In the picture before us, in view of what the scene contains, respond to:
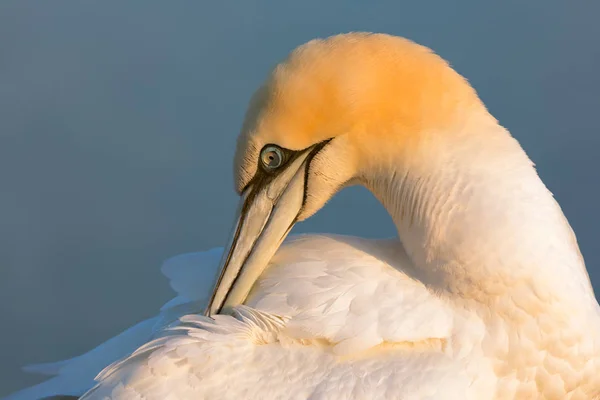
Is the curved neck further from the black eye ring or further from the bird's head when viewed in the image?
the black eye ring

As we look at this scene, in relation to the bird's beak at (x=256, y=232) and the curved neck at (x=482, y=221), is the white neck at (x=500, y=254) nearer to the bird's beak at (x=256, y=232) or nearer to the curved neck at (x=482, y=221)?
the curved neck at (x=482, y=221)

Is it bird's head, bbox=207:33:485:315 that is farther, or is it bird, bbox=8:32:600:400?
bird's head, bbox=207:33:485:315

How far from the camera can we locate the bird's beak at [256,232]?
2.63 m

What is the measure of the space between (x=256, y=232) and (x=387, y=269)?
41 centimetres

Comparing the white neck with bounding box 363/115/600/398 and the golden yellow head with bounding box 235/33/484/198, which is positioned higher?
the golden yellow head with bounding box 235/33/484/198

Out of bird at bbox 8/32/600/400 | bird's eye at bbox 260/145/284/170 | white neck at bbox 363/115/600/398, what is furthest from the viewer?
bird's eye at bbox 260/145/284/170

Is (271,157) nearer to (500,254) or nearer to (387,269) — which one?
(387,269)

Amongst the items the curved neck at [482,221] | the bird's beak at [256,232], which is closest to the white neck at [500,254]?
the curved neck at [482,221]

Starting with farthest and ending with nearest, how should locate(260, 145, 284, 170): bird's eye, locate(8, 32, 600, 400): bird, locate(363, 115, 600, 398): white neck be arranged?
locate(260, 145, 284, 170): bird's eye, locate(363, 115, 600, 398): white neck, locate(8, 32, 600, 400): bird

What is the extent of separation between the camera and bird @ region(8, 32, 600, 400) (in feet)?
7.73

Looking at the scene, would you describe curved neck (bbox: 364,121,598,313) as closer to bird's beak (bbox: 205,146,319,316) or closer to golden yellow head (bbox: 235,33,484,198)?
A: golden yellow head (bbox: 235,33,484,198)

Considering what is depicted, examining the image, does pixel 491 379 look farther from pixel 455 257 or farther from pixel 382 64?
pixel 382 64

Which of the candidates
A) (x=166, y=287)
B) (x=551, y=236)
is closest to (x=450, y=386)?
(x=551, y=236)

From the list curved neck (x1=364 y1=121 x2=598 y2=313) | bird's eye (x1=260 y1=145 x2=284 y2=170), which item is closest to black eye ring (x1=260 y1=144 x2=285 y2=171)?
bird's eye (x1=260 y1=145 x2=284 y2=170)
